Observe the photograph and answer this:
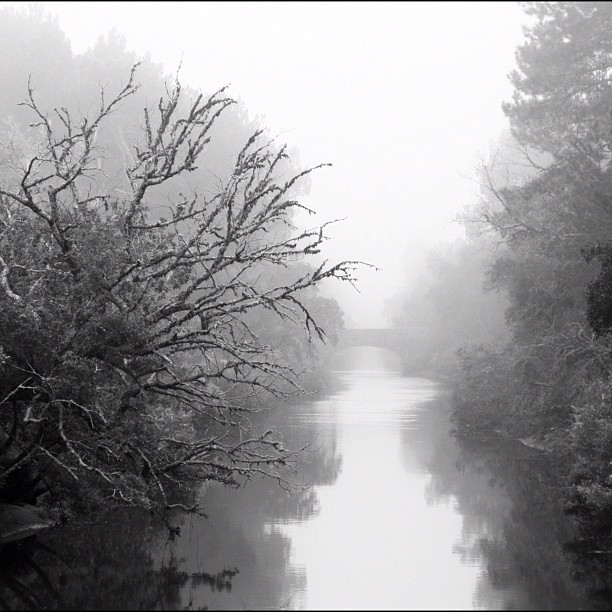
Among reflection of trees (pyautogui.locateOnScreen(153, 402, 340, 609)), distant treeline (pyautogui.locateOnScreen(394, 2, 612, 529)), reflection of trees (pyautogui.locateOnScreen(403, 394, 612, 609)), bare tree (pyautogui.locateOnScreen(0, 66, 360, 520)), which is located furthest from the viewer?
distant treeline (pyautogui.locateOnScreen(394, 2, 612, 529))

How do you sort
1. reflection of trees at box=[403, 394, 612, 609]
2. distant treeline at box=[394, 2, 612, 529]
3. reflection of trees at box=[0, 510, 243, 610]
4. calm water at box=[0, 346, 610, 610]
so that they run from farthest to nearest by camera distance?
distant treeline at box=[394, 2, 612, 529] → reflection of trees at box=[403, 394, 612, 609] → calm water at box=[0, 346, 610, 610] → reflection of trees at box=[0, 510, 243, 610]

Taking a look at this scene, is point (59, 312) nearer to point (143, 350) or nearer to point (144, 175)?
point (143, 350)

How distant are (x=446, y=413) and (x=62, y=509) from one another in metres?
30.4

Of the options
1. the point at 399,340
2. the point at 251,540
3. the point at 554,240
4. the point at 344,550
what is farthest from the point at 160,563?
the point at 399,340

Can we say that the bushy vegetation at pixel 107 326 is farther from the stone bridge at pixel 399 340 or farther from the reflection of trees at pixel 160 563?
the stone bridge at pixel 399 340

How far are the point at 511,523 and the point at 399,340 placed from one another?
77.8m

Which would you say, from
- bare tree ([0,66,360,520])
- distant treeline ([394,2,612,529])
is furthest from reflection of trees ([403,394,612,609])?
bare tree ([0,66,360,520])

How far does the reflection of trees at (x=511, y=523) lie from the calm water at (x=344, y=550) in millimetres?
43

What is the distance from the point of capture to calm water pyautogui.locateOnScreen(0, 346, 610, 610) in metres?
14.8

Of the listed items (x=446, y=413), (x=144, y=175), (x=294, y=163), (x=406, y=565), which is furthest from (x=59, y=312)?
(x=294, y=163)

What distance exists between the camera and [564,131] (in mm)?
34312

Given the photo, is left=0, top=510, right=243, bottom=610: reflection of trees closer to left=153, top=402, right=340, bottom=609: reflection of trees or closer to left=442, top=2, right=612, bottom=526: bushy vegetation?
left=153, top=402, right=340, bottom=609: reflection of trees

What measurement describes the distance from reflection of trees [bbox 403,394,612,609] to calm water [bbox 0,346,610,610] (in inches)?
1.7

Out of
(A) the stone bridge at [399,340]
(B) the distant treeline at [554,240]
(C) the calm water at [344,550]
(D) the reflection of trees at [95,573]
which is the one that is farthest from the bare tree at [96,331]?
(A) the stone bridge at [399,340]
